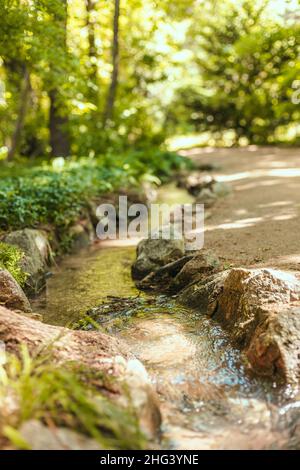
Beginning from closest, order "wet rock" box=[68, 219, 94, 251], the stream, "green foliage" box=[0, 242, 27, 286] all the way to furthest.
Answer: the stream
"green foliage" box=[0, 242, 27, 286]
"wet rock" box=[68, 219, 94, 251]

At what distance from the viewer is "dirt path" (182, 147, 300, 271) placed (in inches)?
232

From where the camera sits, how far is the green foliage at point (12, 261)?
5492 mm

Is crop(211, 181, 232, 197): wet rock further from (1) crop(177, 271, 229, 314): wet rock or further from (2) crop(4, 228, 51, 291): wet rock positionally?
(1) crop(177, 271, 229, 314): wet rock

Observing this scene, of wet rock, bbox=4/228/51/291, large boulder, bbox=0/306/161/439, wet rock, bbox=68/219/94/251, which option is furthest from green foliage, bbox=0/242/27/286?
wet rock, bbox=68/219/94/251

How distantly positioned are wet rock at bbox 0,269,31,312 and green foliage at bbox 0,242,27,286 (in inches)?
27.3

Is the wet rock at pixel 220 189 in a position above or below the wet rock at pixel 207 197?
above

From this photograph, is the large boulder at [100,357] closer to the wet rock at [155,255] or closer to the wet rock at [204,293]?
the wet rock at [204,293]

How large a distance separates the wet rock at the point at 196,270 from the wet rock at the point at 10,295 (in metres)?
1.91

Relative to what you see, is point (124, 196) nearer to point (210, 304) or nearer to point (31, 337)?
point (210, 304)

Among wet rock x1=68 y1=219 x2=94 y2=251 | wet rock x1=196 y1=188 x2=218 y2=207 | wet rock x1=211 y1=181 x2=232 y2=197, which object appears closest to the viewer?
wet rock x1=68 y1=219 x2=94 y2=251

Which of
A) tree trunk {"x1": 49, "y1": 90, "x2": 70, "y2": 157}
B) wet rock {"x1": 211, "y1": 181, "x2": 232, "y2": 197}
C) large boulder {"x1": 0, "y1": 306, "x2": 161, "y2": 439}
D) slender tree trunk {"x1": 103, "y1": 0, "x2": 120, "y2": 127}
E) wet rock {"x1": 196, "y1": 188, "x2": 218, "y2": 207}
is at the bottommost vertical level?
large boulder {"x1": 0, "y1": 306, "x2": 161, "y2": 439}

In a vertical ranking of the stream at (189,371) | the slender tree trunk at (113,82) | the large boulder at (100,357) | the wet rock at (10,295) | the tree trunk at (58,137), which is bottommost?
the stream at (189,371)

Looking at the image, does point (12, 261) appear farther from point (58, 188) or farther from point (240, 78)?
point (240, 78)

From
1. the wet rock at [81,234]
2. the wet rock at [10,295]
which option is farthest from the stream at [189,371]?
the wet rock at [81,234]
